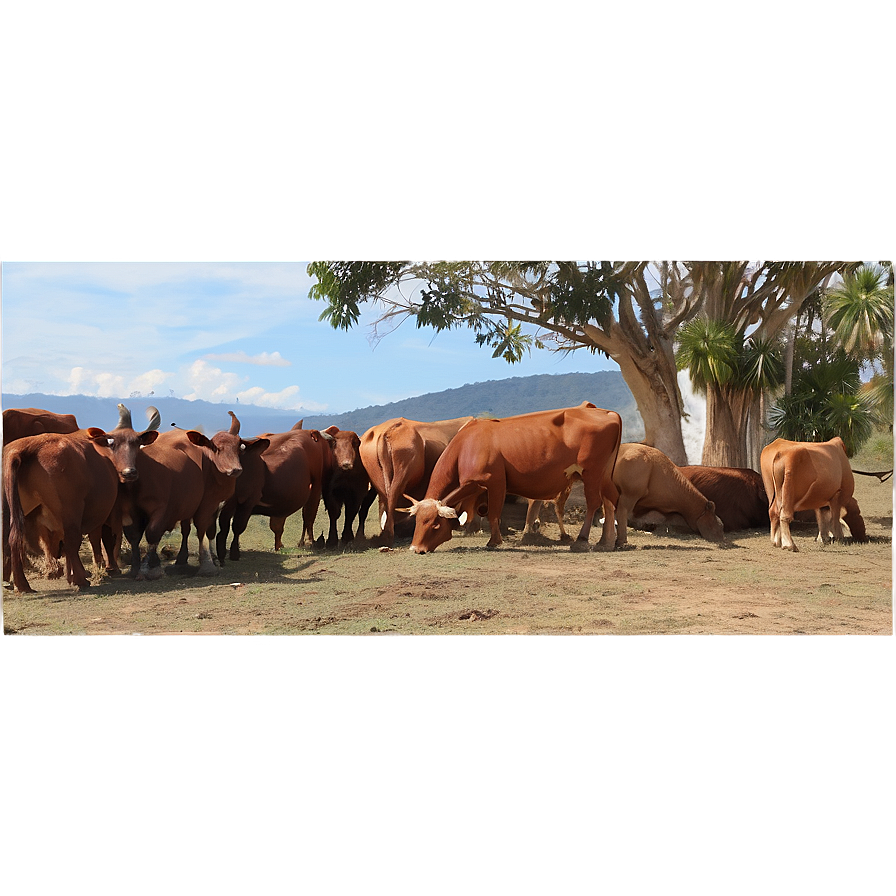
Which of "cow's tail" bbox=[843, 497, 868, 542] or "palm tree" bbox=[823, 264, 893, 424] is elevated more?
"palm tree" bbox=[823, 264, 893, 424]

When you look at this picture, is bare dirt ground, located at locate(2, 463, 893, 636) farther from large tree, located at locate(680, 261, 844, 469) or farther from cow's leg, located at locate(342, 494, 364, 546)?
large tree, located at locate(680, 261, 844, 469)

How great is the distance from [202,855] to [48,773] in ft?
2.82

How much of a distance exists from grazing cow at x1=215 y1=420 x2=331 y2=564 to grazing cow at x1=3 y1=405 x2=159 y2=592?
34.5 inches

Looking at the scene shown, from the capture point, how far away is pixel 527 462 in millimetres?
7000

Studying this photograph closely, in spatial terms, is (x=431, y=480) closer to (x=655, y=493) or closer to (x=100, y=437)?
(x=655, y=493)

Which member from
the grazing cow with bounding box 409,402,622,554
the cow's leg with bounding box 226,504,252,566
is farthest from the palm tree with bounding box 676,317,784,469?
the cow's leg with bounding box 226,504,252,566

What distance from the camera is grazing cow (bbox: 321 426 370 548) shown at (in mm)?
6824

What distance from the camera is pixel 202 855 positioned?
2.27 metres

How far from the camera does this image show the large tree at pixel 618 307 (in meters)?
7.02

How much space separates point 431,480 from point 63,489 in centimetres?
263

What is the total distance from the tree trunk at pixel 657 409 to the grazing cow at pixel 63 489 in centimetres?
396

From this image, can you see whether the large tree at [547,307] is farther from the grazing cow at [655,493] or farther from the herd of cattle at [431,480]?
the herd of cattle at [431,480]
